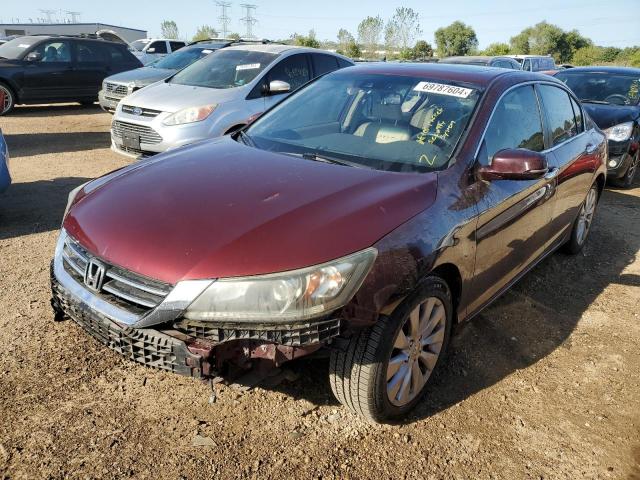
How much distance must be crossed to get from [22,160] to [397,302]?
23.8ft

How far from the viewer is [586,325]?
384 cm

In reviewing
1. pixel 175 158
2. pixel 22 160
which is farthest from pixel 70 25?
pixel 175 158

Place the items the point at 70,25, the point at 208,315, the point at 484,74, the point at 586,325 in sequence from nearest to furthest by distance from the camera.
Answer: the point at 208,315, the point at 484,74, the point at 586,325, the point at 70,25

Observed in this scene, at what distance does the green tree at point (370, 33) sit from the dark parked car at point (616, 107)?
39.4 m

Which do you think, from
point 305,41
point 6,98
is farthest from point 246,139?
point 305,41

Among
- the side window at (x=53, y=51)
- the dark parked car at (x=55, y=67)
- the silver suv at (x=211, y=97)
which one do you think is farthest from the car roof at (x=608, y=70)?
the side window at (x=53, y=51)

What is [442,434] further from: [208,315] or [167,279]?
[167,279]

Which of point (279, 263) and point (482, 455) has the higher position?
point (279, 263)

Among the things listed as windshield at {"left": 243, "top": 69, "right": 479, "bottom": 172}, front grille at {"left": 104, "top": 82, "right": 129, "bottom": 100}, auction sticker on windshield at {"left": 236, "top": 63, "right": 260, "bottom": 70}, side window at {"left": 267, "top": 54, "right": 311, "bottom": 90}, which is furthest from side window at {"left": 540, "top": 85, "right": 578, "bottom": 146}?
front grille at {"left": 104, "top": 82, "right": 129, "bottom": 100}

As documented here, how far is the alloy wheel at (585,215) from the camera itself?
194 inches

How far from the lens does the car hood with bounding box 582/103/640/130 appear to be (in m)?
7.71

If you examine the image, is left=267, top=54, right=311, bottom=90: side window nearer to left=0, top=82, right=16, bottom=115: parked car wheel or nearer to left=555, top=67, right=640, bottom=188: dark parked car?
left=555, top=67, right=640, bottom=188: dark parked car

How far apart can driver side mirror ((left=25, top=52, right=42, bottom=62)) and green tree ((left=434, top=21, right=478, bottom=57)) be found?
2001 inches

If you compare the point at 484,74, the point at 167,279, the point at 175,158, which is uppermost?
the point at 484,74
